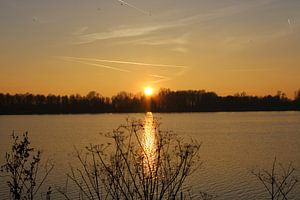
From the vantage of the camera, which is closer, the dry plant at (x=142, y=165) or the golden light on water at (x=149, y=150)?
the dry plant at (x=142, y=165)

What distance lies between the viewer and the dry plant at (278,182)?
7.25m


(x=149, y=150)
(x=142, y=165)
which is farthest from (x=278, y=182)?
(x=142, y=165)

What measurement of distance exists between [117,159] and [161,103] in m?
123

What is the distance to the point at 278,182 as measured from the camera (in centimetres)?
1669

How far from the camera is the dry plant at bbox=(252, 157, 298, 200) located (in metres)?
7.25

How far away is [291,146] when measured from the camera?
3322cm

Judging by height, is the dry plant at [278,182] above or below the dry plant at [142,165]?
below

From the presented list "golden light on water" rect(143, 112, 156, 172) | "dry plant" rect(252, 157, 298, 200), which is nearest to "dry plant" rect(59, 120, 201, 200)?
"golden light on water" rect(143, 112, 156, 172)

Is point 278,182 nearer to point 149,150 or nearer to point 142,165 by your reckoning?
point 149,150

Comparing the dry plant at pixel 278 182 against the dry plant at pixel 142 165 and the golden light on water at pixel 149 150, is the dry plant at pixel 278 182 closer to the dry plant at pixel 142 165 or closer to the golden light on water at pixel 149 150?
the dry plant at pixel 142 165

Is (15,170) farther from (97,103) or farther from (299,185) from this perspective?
(97,103)

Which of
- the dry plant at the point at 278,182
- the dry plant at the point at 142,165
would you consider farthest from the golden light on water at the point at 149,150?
the dry plant at the point at 278,182

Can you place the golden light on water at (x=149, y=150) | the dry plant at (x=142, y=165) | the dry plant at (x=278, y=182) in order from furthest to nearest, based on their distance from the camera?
the dry plant at (x=278, y=182)
the golden light on water at (x=149, y=150)
the dry plant at (x=142, y=165)

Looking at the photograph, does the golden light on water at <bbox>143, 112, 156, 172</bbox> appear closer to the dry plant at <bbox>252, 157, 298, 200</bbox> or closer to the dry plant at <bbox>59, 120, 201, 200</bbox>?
the dry plant at <bbox>59, 120, 201, 200</bbox>
